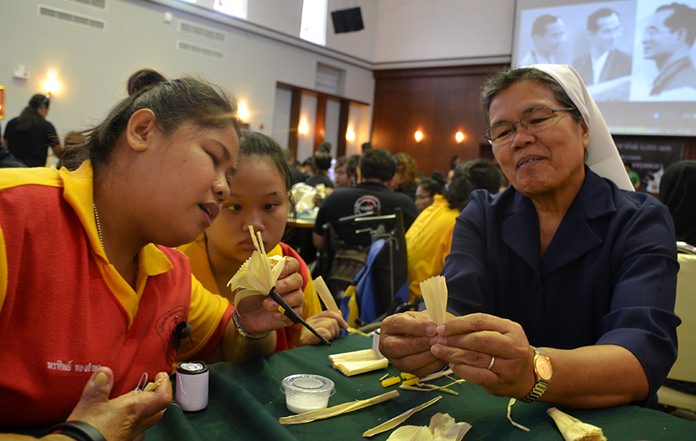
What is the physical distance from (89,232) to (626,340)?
1205 mm

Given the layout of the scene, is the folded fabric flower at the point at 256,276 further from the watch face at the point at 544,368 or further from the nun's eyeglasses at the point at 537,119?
the nun's eyeglasses at the point at 537,119

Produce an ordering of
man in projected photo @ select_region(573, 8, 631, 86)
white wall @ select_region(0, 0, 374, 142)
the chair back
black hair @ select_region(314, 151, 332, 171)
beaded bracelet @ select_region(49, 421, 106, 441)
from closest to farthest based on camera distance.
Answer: beaded bracelet @ select_region(49, 421, 106, 441) < the chair back < black hair @ select_region(314, 151, 332, 171) < white wall @ select_region(0, 0, 374, 142) < man in projected photo @ select_region(573, 8, 631, 86)

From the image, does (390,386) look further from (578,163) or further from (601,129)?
(601,129)

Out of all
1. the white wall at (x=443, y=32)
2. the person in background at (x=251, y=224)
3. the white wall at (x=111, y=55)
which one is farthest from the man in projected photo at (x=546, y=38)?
the person in background at (x=251, y=224)

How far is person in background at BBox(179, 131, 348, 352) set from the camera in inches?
62.5

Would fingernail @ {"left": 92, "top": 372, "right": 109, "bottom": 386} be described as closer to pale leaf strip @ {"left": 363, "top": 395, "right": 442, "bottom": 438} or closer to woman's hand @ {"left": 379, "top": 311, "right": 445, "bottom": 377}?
pale leaf strip @ {"left": 363, "top": 395, "right": 442, "bottom": 438}

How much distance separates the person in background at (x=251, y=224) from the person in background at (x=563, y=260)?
48 cm

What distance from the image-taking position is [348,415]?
3.40 feet

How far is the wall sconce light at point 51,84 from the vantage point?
8.46 m

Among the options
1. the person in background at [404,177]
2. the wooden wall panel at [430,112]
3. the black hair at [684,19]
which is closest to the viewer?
the person in background at [404,177]

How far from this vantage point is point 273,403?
107cm

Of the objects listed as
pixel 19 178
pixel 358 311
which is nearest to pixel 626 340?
pixel 19 178

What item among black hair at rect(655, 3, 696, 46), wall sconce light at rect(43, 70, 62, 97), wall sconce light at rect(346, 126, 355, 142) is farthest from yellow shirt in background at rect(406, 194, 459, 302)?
wall sconce light at rect(346, 126, 355, 142)

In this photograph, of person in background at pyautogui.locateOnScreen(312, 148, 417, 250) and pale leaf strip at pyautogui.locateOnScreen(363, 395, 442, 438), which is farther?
person in background at pyautogui.locateOnScreen(312, 148, 417, 250)
